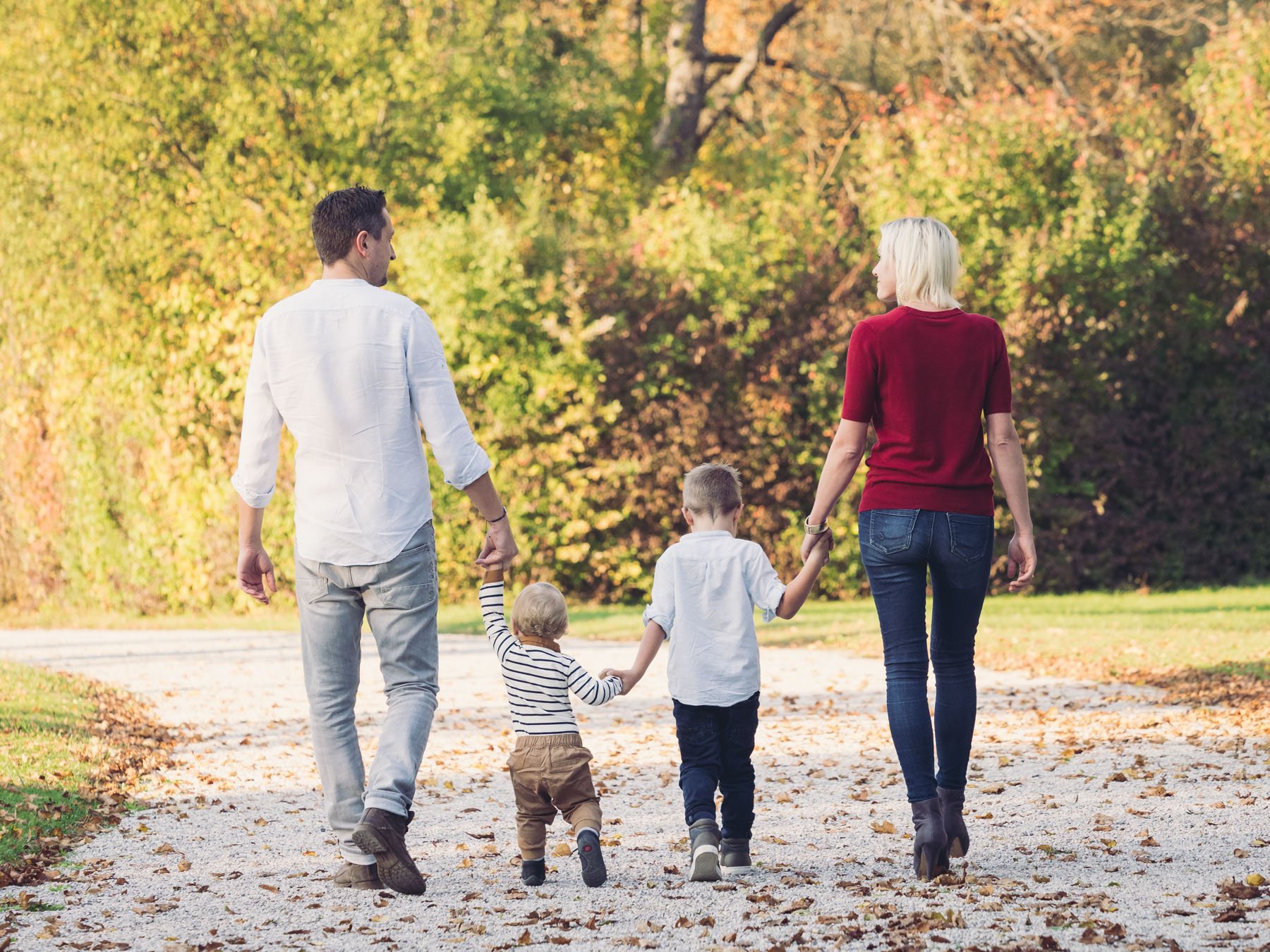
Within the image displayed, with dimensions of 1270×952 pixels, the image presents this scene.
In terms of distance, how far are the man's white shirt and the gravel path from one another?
1168 millimetres

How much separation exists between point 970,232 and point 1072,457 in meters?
2.89

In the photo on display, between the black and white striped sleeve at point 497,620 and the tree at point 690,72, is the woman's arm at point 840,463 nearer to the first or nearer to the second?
the black and white striped sleeve at point 497,620

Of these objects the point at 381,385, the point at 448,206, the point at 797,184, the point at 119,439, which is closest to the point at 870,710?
the point at 381,385

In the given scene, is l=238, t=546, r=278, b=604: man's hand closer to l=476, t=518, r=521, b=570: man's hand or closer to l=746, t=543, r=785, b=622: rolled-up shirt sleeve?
l=476, t=518, r=521, b=570: man's hand

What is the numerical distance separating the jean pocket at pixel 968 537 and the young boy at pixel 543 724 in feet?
3.71

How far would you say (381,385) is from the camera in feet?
15.0

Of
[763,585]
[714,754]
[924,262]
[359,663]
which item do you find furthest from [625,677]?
[924,262]

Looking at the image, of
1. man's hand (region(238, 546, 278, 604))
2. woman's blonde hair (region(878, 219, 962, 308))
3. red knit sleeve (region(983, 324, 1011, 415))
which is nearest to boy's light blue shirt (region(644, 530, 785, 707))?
red knit sleeve (region(983, 324, 1011, 415))

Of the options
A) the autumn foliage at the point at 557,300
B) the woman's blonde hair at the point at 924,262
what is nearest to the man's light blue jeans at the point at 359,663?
the woman's blonde hair at the point at 924,262

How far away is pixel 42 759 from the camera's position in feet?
24.4

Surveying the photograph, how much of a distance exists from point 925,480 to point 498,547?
1.30 metres

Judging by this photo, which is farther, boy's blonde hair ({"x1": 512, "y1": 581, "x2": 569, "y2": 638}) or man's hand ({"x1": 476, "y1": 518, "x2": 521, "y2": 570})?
boy's blonde hair ({"x1": 512, "y1": 581, "x2": 569, "y2": 638})

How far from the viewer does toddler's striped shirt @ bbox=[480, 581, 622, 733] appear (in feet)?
15.6

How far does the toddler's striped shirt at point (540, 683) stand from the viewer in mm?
4766
